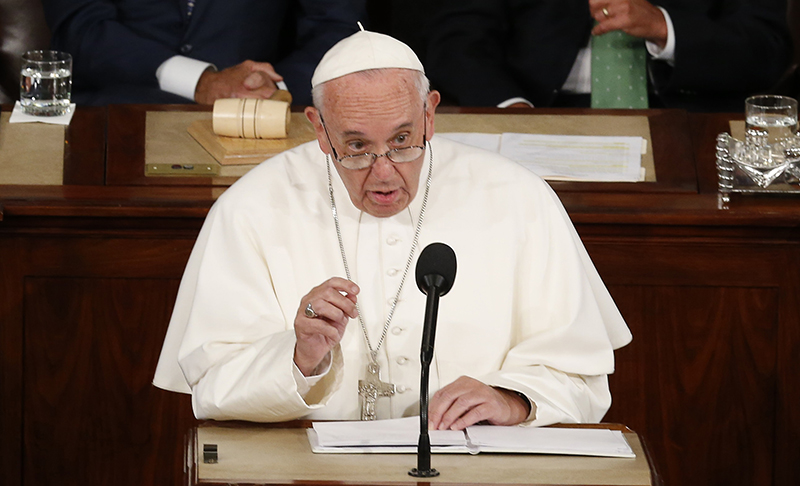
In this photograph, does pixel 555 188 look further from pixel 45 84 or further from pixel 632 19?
pixel 45 84

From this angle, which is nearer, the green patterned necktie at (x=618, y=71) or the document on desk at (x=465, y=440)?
the document on desk at (x=465, y=440)

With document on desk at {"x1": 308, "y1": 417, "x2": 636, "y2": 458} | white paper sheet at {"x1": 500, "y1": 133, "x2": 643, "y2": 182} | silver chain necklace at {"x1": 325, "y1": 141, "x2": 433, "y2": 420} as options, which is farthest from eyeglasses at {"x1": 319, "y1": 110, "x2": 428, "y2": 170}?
white paper sheet at {"x1": 500, "y1": 133, "x2": 643, "y2": 182}

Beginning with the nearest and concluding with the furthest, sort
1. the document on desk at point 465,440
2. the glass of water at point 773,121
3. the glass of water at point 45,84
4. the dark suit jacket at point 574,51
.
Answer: the document on desk at point 465,440 < the glass of water at point 773,121 < the glass of water at point 45,84 < the dark suit jacket at point 574,51

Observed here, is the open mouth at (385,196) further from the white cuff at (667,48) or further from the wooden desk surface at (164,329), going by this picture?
the white cuff at (667,48)

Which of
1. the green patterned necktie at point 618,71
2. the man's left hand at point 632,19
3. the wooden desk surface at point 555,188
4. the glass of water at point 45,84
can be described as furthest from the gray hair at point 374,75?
the green patterned necktie at point 618,71

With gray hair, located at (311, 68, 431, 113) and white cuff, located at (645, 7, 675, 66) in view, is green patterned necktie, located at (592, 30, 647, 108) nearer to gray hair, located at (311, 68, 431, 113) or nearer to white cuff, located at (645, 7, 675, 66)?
white cuff, located at (645, 7, 675, 66)

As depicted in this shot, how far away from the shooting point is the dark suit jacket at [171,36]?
15.3 feet

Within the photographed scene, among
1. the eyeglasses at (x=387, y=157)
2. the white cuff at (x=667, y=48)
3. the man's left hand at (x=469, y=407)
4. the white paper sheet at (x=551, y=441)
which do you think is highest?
the white cuff at (x=667, y=48)

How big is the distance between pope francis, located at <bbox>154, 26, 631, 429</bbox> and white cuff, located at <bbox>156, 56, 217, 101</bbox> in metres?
1.82

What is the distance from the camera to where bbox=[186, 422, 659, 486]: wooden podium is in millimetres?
1873

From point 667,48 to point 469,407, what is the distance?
2.66 metres

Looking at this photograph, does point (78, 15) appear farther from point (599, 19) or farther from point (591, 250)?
point (591, 250)

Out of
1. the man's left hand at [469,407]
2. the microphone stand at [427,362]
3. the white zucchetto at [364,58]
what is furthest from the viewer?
the white zucchetto at [364,58]

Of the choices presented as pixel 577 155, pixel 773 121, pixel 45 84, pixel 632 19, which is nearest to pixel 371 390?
pixel 577 155
